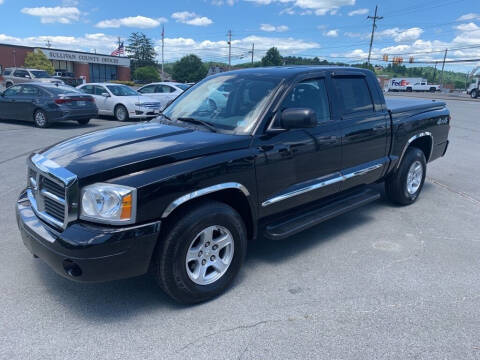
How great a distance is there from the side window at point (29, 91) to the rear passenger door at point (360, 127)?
12.0 m

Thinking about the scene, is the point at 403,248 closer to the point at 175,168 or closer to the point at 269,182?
the point at 269,182

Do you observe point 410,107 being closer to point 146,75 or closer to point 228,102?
point 228,102

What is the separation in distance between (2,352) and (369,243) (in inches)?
140

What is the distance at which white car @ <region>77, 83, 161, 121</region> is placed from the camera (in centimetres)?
1516

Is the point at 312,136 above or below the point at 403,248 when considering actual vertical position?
above

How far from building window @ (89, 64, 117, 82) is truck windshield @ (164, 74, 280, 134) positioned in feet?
212

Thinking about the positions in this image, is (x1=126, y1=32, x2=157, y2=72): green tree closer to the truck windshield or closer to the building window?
the building window

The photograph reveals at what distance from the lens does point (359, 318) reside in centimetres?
305

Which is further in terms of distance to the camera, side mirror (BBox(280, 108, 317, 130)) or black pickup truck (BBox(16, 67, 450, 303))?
side mirror (BBox(280, 108, 317, 130))

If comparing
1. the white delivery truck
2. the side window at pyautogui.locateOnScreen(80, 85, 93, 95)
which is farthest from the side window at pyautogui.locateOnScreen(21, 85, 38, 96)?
the white delivery truck

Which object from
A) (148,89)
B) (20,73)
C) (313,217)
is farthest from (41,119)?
(20,73)

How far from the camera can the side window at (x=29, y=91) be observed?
527 inches

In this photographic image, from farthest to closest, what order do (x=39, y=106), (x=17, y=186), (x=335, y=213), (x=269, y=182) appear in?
1. (x=39, y=106)
2. (x=17, y=186)
3. (x=335, y=213)
4. (x=269, y=182)

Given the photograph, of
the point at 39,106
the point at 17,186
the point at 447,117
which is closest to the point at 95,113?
the point at 39,106
